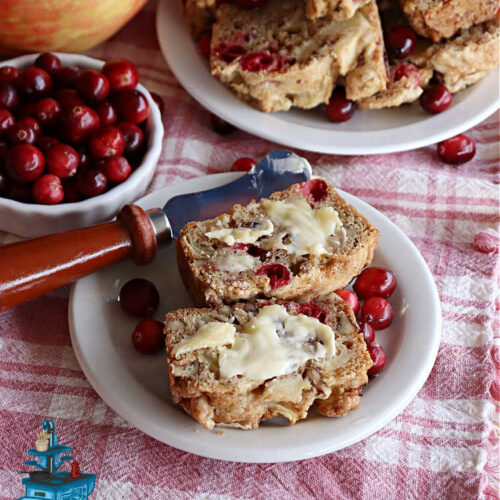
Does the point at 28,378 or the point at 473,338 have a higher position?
the point at 28,378

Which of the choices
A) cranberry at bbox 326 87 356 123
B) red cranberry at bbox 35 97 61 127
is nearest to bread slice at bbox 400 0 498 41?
cranberry at bbox 326 87 356 123

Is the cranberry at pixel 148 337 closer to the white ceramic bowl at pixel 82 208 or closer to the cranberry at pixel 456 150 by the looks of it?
the white ceramic bowl at pixel 82 208

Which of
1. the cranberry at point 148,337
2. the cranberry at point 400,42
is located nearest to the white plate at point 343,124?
the cranberry at point 400,42

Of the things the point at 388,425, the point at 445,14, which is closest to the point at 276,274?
the point at 388,425

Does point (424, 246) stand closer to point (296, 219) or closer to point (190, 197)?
point (296, 219)

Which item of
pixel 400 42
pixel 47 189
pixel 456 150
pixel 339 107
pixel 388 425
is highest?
pixel 47 189

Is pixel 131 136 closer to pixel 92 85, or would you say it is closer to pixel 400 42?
pixel 92 85

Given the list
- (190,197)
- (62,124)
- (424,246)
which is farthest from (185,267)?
(424,246)
